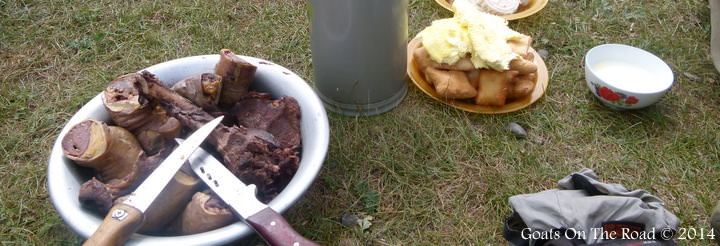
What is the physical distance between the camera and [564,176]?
1987 millimetres

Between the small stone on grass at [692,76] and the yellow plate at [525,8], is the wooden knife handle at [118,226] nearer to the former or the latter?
the yellow plate at [525,8]

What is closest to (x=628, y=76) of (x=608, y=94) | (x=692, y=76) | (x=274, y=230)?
(x=608, y=94)

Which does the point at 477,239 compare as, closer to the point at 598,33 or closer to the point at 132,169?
the point at 132,169

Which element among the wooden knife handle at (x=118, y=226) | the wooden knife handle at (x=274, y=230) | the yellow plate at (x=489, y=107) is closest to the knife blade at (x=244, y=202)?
the wooden knife handle at (x=274, y=230)

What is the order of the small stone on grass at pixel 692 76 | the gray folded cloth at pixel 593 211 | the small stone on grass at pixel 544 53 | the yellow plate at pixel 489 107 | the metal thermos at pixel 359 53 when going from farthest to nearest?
the small stone on grass at pixel 544 53 → the small stone on grass at pixel 692 76 → the yellow plate at pixel 489 107 → the metal thermos at pixel 359 53 → the gray folded cloth at pixel 593 211

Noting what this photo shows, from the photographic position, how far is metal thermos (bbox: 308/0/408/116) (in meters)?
1.94

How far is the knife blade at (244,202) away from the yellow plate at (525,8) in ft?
5.69

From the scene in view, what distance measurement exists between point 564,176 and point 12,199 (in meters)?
2.09

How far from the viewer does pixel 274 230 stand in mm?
1305

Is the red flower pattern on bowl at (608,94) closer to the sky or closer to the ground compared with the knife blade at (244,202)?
closer to the ground

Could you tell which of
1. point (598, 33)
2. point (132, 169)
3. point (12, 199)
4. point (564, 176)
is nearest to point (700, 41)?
point (598, 33)

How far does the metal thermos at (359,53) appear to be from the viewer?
194cm

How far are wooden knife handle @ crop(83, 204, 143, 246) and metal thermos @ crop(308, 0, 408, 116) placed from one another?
1.03 m

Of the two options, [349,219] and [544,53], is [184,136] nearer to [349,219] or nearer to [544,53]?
[349,219]
